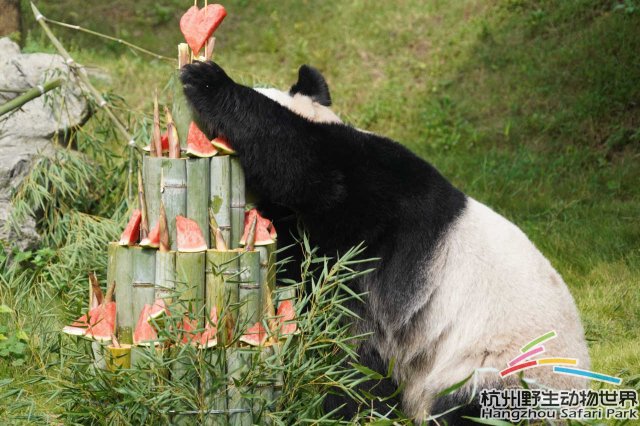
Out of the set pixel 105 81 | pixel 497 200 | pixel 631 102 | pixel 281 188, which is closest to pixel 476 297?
pixel 281 188

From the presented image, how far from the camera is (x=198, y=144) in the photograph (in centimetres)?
281

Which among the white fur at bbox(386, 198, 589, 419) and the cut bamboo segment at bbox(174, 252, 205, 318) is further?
the white fur at bbox(386, 198, 589, 419)

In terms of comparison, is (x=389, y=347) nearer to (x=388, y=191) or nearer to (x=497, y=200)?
(x=388, y=191)

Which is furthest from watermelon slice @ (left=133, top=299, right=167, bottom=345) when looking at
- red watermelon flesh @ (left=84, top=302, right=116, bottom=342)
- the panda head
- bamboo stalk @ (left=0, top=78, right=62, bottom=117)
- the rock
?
the rock

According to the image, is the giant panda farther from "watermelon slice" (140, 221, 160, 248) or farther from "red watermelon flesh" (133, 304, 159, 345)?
"red watermelon flesh" (133, 304, 159, 345)

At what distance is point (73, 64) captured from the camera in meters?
4.48

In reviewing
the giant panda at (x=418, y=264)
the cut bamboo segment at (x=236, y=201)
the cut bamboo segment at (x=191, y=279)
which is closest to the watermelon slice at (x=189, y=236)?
the cut bamboo segment at (x=191, y=279)

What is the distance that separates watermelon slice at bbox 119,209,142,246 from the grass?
187 centimetres

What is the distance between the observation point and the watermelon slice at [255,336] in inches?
107

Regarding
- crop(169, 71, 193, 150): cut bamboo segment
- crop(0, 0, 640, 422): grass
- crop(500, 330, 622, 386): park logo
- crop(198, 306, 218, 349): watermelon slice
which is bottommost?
crop(500, 330, 622, 386): park logo

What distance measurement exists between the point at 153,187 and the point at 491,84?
590 centimetres

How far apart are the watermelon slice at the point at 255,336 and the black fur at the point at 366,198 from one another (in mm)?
518

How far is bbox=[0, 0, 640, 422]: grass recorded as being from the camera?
18.8ft

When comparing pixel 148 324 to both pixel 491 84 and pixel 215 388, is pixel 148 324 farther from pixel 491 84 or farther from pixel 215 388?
pixel 491 84
